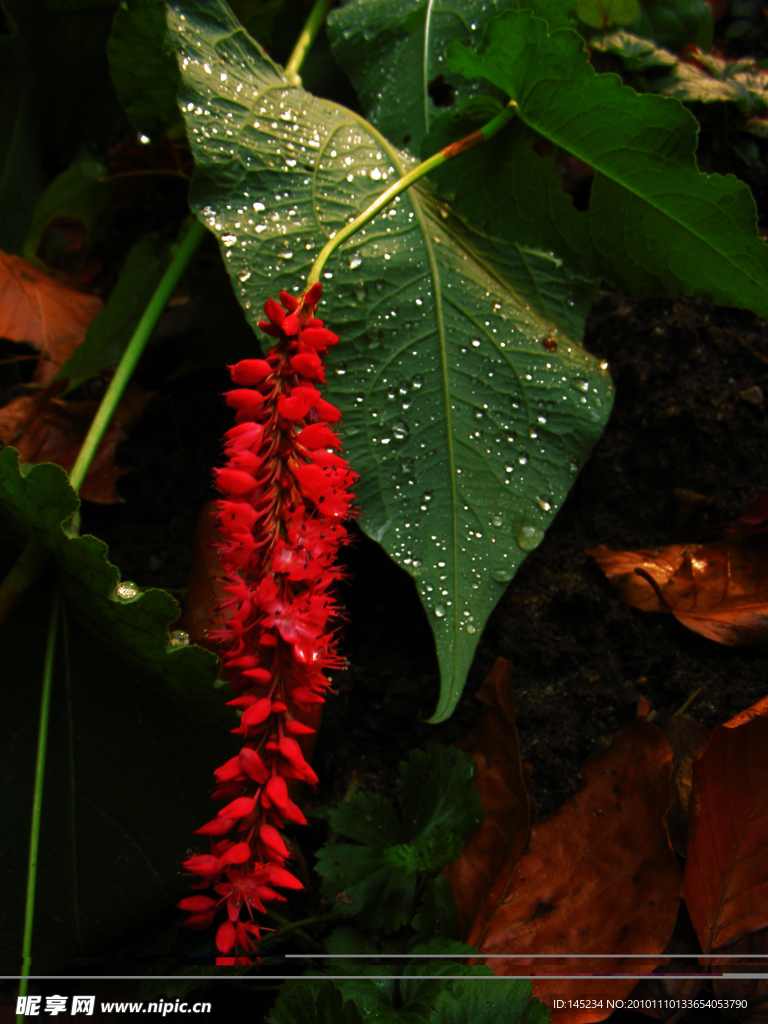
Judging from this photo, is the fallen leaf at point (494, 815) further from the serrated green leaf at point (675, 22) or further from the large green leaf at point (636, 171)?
the serrated green leaf at point (675, 22)

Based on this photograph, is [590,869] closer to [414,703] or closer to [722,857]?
[722,857]

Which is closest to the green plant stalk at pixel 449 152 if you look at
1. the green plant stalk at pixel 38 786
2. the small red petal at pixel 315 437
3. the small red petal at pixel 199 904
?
the small red petal at pixel 315 437

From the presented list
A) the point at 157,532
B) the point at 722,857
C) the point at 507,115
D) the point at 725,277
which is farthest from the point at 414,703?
the point at 507,115

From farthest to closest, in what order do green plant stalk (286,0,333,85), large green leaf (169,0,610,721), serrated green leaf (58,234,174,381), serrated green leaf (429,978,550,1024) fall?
green plant stalk (286,0,333,85)
serrated green leaf (58,234,174,381)
large green leaf (169,0,610,721)
serrated green leaf (429,978,550,1024)

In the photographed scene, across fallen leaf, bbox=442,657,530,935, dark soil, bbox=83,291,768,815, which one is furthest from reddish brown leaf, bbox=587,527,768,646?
fallen leaf, bbox=442,657,530,935

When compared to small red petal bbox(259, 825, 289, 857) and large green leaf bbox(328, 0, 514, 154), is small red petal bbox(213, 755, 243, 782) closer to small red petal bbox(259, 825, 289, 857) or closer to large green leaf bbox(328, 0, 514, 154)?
small red petal bbox(259, 825, 289, 857)

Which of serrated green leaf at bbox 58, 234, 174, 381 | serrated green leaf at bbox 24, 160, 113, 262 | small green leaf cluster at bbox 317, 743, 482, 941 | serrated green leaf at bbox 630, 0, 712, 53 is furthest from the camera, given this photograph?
serrated green leaf at bbox 630, 0, 712, 53
